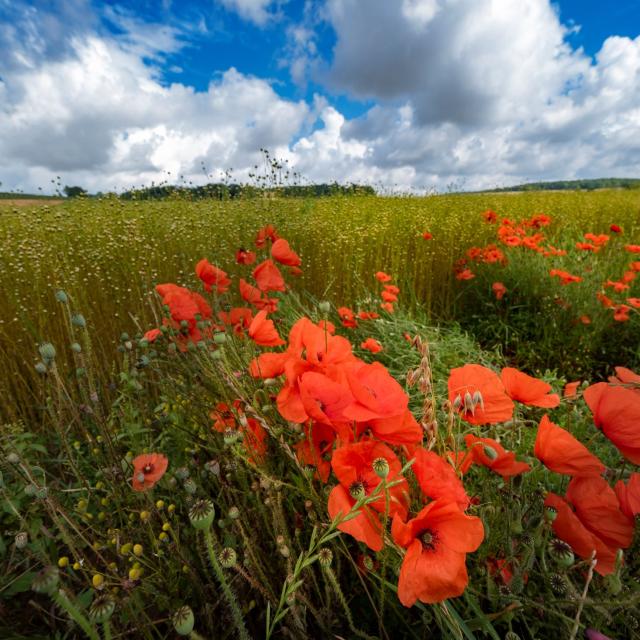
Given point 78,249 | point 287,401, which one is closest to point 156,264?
point 78,249

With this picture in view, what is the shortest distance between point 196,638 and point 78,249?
3.13 m

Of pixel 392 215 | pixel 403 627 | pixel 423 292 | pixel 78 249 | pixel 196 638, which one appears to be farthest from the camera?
pixel 392 215

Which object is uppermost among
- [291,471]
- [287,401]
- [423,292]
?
[287,401]

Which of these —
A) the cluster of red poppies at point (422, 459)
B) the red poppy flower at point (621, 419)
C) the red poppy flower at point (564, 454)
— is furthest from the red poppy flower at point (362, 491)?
the red poppy flower at point (621, 419)

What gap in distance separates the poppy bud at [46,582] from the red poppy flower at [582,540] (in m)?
0.76

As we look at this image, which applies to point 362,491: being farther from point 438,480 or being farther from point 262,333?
point 262,333

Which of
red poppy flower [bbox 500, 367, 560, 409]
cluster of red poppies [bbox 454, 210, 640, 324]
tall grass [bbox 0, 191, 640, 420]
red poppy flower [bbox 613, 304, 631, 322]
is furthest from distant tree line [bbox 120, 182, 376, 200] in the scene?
red poppy flower [bbox 500, 367, 560, 409]

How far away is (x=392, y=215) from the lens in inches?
196

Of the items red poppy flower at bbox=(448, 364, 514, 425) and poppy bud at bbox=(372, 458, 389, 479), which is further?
red poppy flower at bbox=(448, 364, 514, 425)

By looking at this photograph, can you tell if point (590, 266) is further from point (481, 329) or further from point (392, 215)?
point (392, 215)

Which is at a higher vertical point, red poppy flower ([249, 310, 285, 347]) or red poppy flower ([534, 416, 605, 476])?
red poppy flower ([249, 310, 285, 347])

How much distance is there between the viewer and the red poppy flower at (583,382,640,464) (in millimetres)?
668

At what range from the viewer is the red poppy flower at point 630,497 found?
632 mm

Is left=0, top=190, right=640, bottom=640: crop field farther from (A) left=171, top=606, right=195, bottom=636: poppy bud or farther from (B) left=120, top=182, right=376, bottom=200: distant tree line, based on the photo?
(B) left=120, top=182, right=376, bottom=200: distant tree line
